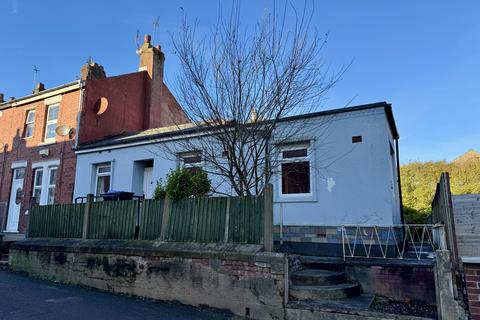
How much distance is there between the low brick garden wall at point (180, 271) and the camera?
6.23 m

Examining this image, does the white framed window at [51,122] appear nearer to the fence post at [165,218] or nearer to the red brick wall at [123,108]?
the red brick wall at [123,108]

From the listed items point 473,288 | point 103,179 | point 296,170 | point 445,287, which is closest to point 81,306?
point 296,170

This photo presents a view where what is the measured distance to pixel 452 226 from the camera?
5035 millimetres

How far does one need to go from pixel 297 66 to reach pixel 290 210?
4.06 m

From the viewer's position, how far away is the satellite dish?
14.4 metres

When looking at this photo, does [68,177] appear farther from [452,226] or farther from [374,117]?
[452,226]

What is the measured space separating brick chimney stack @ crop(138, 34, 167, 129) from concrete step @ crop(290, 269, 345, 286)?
13704mm

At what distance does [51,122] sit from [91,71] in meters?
3.13

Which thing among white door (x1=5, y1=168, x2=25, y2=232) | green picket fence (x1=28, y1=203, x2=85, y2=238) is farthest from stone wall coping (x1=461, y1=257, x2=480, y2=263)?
white door (x1=5, y1=168, x2=25, y2=232)

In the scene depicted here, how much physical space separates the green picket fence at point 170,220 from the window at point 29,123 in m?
7.68

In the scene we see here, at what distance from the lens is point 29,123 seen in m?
16.9

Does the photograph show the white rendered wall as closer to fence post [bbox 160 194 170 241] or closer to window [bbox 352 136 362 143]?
window [bbox 352 136 362 143]

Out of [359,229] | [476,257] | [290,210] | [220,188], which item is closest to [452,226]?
[476,257]

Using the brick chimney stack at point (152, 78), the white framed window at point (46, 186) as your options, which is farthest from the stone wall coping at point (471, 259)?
the brick chimney stack at point (152, 78)
